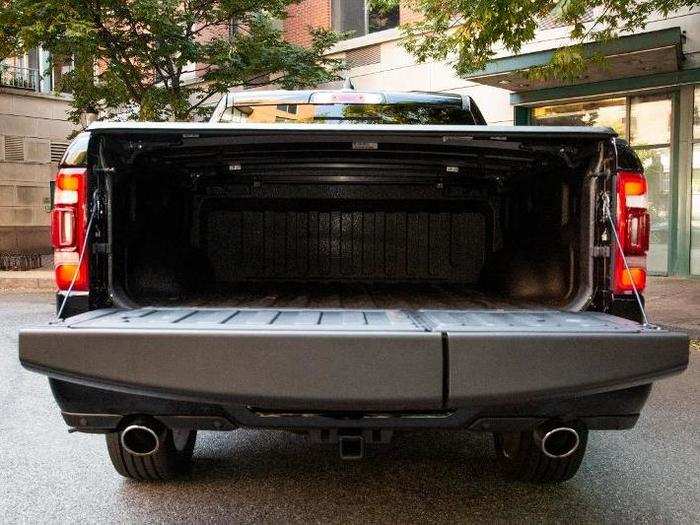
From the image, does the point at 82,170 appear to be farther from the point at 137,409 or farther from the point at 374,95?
the point at 374,95

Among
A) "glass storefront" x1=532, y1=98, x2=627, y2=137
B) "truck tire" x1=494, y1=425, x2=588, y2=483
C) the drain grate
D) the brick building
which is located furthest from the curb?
"truck tire" x1=494, y1=425, x2=588, y2=483

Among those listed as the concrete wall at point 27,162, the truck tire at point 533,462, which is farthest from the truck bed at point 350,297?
the concrete wall at point 27,162

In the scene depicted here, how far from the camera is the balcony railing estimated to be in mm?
23578

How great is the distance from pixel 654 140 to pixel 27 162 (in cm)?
1840

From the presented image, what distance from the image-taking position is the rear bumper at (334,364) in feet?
8.63

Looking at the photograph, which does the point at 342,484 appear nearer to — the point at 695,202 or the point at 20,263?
the point at 695,202

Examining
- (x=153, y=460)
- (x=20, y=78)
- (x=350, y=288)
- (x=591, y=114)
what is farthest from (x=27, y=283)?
(x=153, y=460)

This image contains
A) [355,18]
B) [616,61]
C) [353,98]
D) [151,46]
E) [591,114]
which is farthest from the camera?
[355,18]

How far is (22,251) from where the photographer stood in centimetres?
2352

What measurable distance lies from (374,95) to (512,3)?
3.22 m

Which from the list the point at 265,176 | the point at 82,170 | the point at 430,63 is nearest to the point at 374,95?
the point at 265,176

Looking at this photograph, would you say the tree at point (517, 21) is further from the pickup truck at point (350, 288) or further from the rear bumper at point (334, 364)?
the rear bumper at point (334, 364)

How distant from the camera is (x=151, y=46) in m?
15.6

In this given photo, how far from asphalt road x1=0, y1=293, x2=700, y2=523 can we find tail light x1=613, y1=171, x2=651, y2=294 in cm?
103
